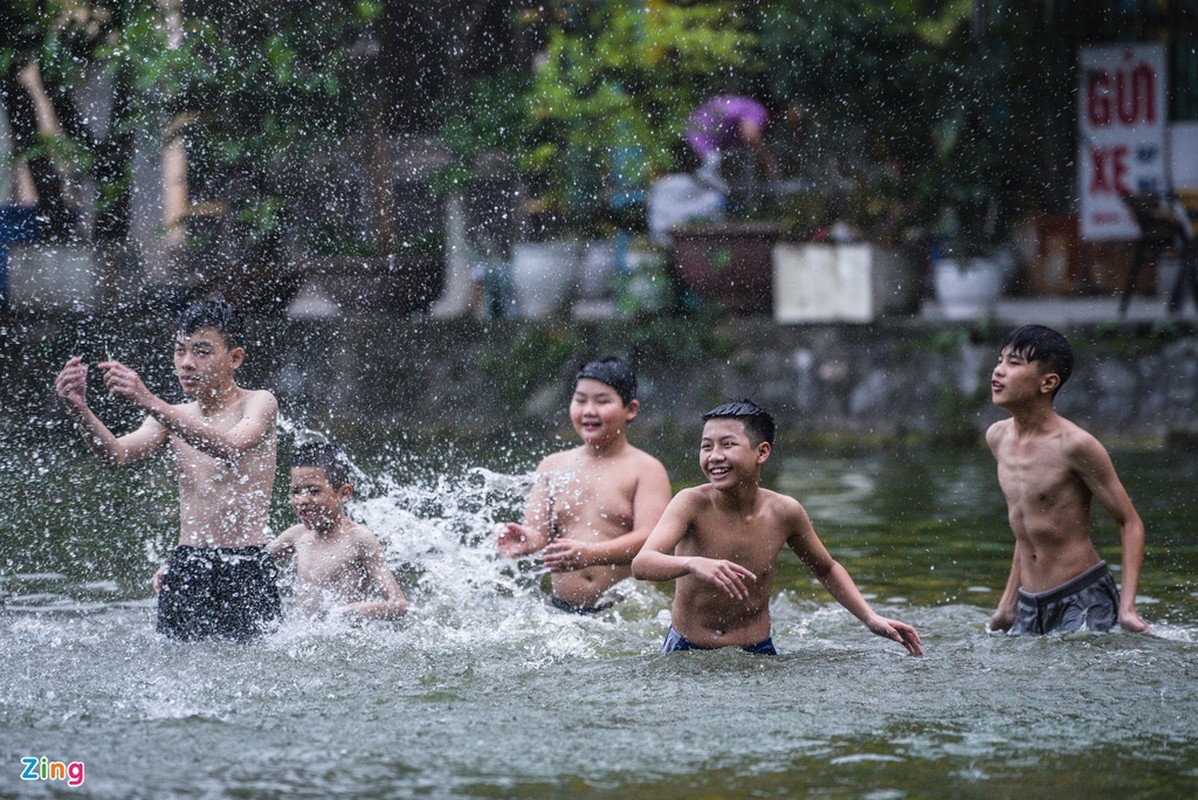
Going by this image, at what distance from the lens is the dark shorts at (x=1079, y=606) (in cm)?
521

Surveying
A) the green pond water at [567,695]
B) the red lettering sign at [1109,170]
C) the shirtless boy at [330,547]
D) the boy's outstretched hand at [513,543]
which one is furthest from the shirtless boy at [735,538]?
the red lettering sign at [1109,170]

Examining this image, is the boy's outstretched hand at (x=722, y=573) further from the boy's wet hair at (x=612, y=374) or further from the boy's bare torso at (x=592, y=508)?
the boy's wet hair at (x=612, y=374)

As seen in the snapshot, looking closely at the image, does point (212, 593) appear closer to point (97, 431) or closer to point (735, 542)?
point (97, 431)

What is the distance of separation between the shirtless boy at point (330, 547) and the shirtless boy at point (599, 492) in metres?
0.58

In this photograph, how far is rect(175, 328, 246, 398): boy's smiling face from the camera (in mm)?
5254

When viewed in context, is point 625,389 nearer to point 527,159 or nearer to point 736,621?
point 736,621

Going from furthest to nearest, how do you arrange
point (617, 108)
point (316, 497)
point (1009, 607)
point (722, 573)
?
point (617, 108)
point (316, 497)
point (1009, 607)
point (722, 573)

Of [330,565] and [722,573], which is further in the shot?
[330,565]

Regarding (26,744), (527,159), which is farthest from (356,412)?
(26,744)

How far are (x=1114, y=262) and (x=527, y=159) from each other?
18.0ft

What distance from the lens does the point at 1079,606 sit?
206 inches

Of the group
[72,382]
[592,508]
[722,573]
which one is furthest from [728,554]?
[72,382]

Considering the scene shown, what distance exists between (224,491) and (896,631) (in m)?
2.21

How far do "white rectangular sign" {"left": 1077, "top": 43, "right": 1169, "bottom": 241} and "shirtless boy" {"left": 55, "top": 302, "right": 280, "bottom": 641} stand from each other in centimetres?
912
